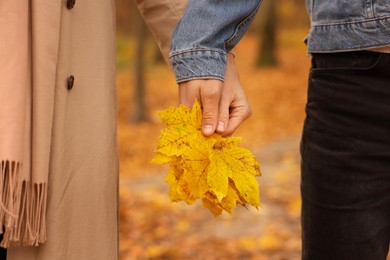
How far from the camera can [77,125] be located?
183 cm

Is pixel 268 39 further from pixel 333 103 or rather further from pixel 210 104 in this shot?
pixel 210 104

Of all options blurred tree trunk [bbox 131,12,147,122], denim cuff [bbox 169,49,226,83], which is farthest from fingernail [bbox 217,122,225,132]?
blurred tree trunk [bbox 131,12,147,122]

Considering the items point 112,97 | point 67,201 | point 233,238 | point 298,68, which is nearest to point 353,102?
point 112,97

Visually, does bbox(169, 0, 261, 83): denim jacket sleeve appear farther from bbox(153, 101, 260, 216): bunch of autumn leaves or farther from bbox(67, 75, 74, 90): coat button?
bbox(67, 75, 74, 90): coat button

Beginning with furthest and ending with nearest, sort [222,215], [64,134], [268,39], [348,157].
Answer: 1. [268,39]
2. [222,215]
3. [348,157]
4. [64,134]

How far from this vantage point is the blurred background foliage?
191 inches

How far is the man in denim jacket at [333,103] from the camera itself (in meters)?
1.89

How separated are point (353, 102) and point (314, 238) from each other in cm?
49

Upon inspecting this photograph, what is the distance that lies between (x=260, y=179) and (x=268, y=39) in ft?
39.3

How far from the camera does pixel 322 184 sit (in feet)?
6.89

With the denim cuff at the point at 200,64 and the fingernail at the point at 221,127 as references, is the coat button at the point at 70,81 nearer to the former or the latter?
the denim cuff at the point at 200,64

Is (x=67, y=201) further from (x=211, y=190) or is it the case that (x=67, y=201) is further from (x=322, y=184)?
(x=322, y=184)

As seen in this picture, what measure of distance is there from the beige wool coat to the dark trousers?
2.26 ft

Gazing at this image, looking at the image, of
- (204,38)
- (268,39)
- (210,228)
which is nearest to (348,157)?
(204,38)
